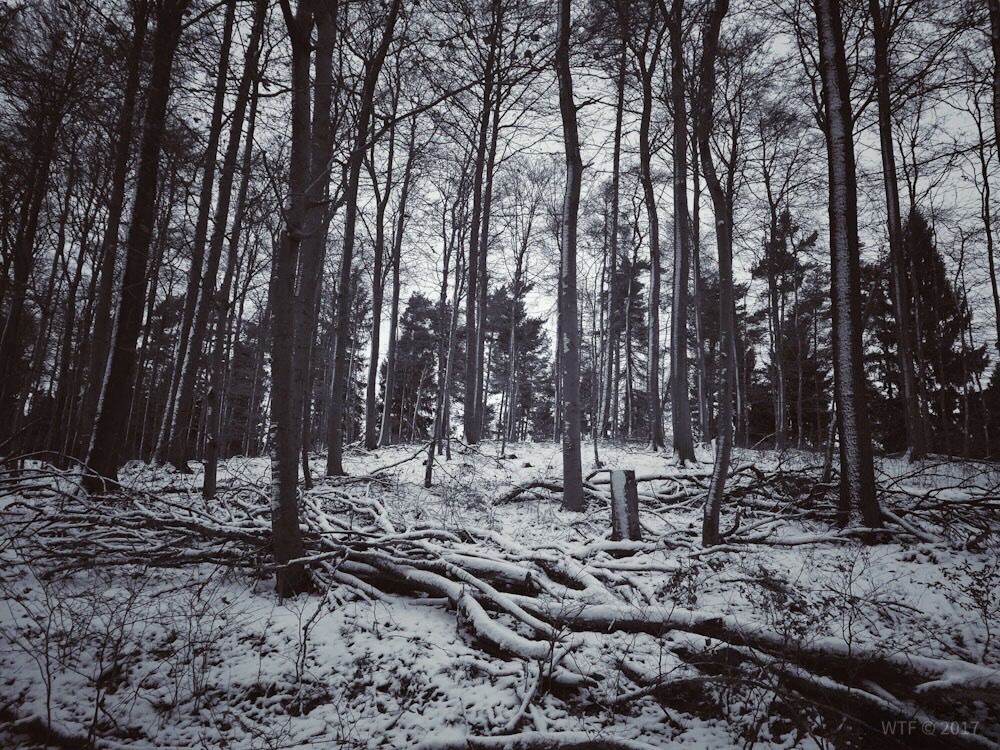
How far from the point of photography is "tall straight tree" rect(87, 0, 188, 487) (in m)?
6.14

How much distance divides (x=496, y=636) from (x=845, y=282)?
5843mm

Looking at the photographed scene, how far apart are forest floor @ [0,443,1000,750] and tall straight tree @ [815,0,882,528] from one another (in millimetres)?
535

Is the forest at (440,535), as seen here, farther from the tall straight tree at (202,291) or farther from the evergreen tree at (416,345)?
the evergreen tree at (416,345)

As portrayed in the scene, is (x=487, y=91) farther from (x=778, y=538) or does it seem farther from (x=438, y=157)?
(x=778, y=538)

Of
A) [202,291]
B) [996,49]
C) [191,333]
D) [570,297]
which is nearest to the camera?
[570,297]

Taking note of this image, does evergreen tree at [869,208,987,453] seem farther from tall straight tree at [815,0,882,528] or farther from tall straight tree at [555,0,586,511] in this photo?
tall straight tree at [555,0,586,511]

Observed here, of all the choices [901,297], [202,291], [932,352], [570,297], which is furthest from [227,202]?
[932,352]

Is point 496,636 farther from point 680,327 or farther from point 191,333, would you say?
point 191,333

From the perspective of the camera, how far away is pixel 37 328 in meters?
21.8

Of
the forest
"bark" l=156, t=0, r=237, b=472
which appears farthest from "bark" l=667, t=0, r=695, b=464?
"bark" l=156, t=0, r=237, b=472

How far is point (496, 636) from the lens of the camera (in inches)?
123

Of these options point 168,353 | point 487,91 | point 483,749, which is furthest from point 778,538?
point 168,353

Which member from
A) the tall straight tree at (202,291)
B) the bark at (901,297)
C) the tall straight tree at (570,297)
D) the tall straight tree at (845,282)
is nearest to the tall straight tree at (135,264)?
the tall straight tree at (202,291)

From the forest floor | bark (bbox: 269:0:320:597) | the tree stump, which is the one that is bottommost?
the forest floor
